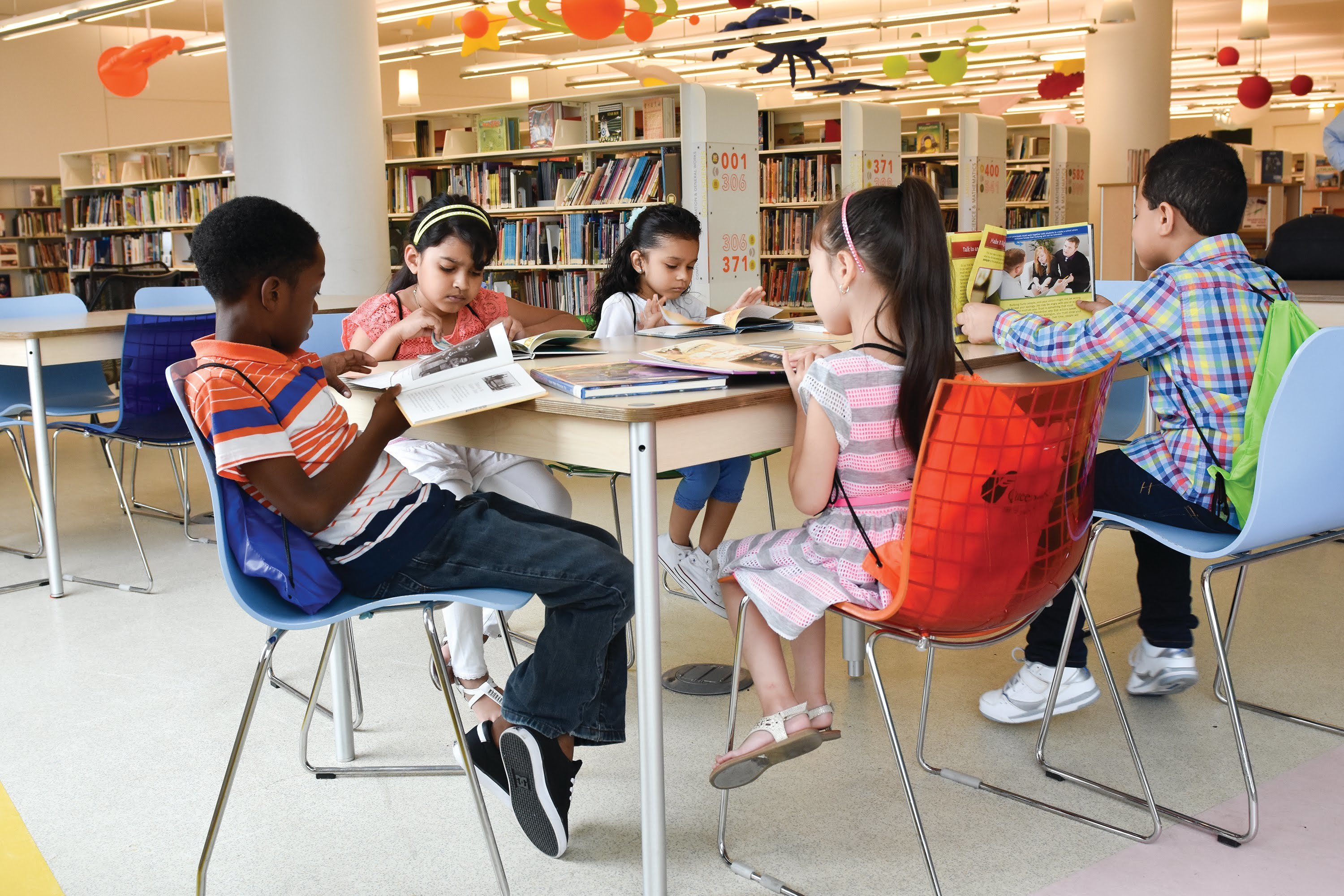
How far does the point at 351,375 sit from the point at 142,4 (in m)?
7.90

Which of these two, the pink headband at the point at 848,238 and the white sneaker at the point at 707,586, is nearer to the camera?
the pink headband at the point at 848,238

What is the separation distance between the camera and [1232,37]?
47.2 feet

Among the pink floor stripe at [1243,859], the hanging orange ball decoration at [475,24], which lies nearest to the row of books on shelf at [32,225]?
the hanging orange ball decoration at [475,24]

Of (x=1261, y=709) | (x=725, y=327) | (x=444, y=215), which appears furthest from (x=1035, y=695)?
(x=444, y=215)

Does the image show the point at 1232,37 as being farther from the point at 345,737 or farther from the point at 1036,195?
the point at 345,737

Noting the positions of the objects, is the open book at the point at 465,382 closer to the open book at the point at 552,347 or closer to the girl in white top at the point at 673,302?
the open book at the point at 552,347

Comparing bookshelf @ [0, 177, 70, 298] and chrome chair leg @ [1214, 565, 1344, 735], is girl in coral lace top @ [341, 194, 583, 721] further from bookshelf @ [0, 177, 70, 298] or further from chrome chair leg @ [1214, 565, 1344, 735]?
bookshelf @ [0, 177, 70, 298]

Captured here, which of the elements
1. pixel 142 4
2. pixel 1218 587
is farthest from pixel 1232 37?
pixel 1218 587

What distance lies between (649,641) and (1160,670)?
49.5 inches

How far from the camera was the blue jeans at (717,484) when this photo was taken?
8.29 ft

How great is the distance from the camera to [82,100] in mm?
11422

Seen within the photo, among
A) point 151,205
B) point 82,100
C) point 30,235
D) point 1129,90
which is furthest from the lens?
point 82,100

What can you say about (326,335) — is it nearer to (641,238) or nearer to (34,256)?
(641,238)

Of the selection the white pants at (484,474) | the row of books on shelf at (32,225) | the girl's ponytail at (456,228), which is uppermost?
the row of books on shelf at (32,225)
